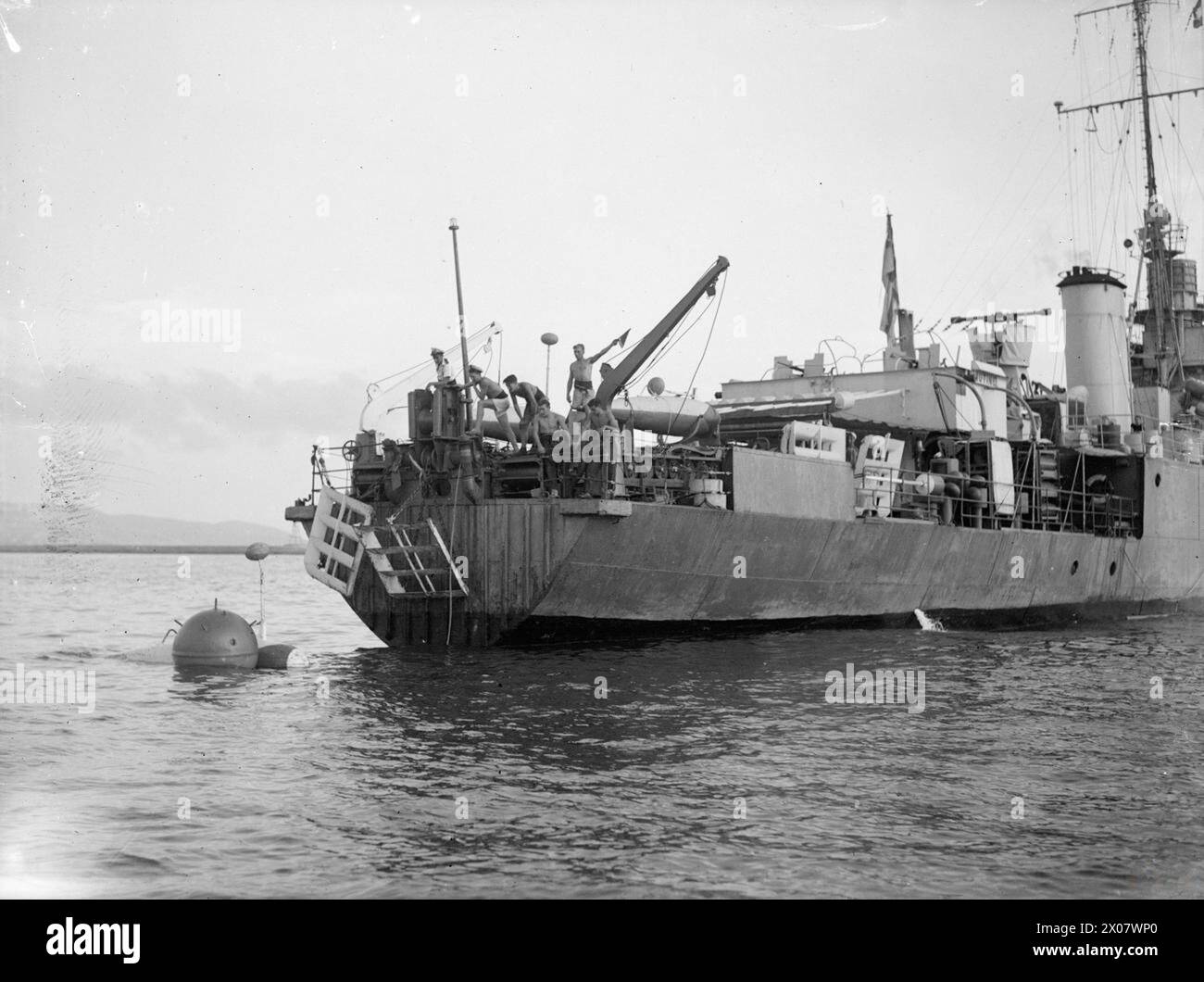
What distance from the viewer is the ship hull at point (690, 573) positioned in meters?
18.3

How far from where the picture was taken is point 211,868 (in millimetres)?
7930

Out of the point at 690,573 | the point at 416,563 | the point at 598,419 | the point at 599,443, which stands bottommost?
the point at 690,573

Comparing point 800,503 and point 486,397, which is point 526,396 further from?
point 800,503

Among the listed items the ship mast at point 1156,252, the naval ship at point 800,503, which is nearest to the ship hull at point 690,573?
the naval ship at point 800,503

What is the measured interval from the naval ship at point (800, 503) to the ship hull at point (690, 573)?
0.04 meters

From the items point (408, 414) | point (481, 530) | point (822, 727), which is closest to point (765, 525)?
point (481, 530)

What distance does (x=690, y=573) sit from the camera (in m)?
→ 19.8

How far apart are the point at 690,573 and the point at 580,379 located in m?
3.74

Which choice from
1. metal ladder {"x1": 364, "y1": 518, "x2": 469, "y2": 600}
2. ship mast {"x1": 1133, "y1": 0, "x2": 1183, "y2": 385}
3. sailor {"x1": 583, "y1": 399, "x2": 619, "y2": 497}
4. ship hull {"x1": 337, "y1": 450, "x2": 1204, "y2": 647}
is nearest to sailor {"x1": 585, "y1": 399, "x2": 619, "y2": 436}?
sailor {"x1": 583, "y1": 399, "x2": 619, "y2": 497}

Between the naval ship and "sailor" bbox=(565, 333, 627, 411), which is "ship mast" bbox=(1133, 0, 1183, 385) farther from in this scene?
"sailor" bbox=(565, 333, 627, 411)

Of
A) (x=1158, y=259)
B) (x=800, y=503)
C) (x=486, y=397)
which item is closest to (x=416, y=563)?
(x=486, y=397)

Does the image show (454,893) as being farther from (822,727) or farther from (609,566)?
(609,566)
